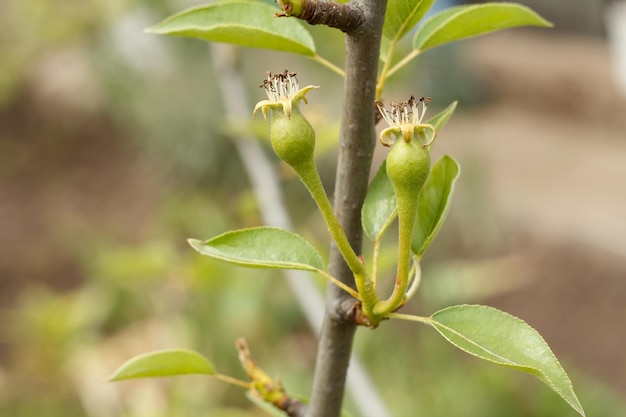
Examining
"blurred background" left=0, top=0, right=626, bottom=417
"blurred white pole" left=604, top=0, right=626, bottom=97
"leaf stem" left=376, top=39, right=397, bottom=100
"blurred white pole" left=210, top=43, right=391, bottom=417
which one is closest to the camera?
"leaf stem" left=376, top=39, right=397, bottom=100

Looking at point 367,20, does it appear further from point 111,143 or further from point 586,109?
point 111,143

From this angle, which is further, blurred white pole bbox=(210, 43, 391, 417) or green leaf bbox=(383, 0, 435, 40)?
blurred white pole bbox=(210, 43, 391, 417)

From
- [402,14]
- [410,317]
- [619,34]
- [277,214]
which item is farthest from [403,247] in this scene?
[619,34]

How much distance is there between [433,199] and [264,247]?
10 centimetres

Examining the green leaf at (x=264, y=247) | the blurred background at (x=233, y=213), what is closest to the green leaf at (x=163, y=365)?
the green leaf at (x=264, y=247)

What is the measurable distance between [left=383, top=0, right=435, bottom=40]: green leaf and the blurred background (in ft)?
1.37

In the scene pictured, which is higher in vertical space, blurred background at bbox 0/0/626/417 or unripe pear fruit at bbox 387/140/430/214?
unripe pear fruit at bbox 387/140/430/214

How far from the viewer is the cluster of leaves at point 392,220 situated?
36cm

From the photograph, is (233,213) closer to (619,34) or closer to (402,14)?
(619,34)

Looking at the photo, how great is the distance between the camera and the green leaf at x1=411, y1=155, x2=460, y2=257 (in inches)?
17.1

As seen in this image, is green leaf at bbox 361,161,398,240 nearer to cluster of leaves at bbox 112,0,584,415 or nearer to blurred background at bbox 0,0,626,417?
cluster of leaves at bbox 112,0,584,415

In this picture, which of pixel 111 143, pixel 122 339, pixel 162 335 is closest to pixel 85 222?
pixel 111 143

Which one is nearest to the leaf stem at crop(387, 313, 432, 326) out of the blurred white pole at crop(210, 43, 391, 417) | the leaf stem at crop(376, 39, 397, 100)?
the leaf stem at crop(376, 39, 397, 100)

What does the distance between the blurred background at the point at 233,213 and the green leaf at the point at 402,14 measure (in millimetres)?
418
